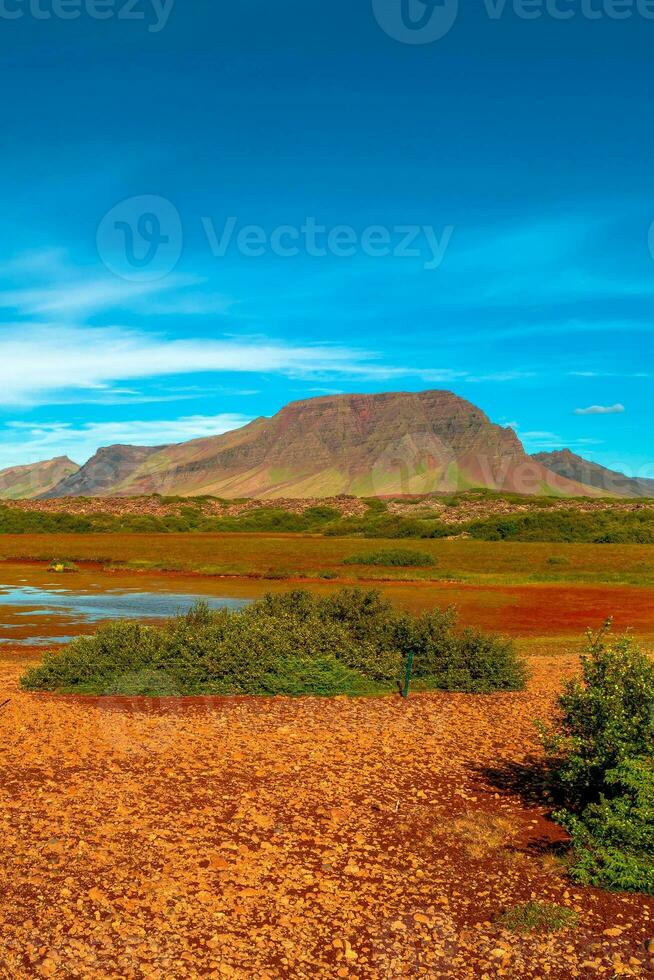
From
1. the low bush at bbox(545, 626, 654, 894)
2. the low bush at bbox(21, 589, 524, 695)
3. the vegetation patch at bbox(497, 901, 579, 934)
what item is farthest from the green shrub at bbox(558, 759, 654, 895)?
the low bush at bbox(21, 589, 524, 695)

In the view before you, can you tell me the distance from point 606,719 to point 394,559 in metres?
43.6

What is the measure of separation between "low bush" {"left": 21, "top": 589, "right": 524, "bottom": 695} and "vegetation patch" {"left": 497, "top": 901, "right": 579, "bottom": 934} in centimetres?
826

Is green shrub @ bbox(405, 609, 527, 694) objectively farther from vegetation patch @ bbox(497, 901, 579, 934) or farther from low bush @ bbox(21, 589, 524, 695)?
vegetation patch @ bbox(497, 901, 579, 934)

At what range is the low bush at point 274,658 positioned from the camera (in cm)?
1471

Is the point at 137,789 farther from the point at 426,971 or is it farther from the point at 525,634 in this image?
the point at 525,634

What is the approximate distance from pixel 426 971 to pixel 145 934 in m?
2.26

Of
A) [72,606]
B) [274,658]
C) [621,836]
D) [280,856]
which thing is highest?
[274,658]

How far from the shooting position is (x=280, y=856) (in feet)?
25.0

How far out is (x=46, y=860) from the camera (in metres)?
7.40

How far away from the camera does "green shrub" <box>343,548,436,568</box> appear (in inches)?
2020

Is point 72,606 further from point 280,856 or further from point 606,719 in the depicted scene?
point 606,719

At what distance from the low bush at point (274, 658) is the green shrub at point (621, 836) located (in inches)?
295

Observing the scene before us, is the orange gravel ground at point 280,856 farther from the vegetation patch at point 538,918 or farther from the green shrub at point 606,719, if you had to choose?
the green shrub at point 606,719

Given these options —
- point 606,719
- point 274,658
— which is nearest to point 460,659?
point 274,658
